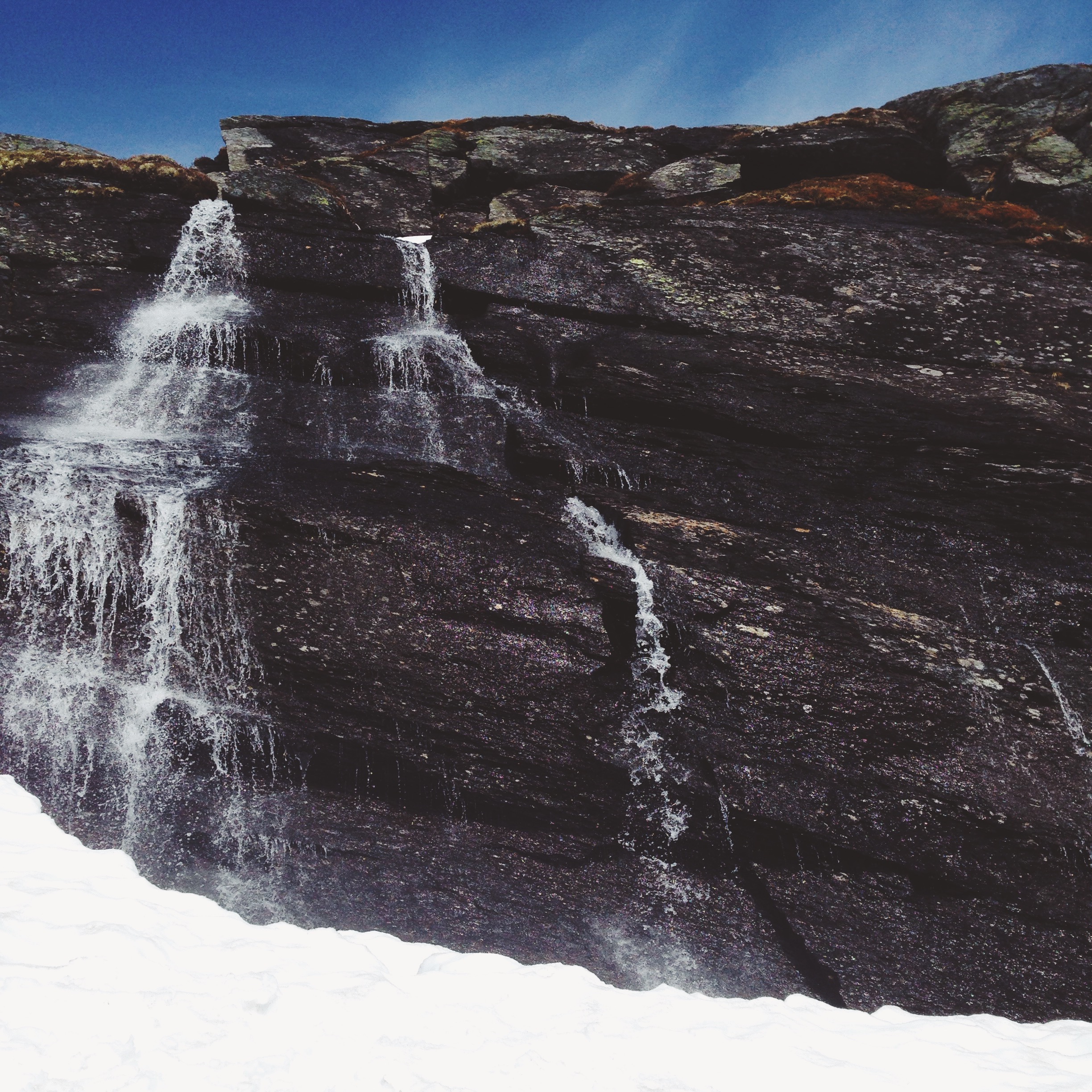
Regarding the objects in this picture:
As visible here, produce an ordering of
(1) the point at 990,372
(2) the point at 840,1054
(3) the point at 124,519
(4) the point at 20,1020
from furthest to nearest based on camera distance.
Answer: (1) the point at 990,372 → (3) the point at 124,519 → (2) the point at 840,1054 → (4) the point at 20,1020

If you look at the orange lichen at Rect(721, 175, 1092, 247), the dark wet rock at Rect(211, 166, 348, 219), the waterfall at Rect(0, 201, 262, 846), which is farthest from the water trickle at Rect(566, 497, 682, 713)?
the dark wet rock at Rect(211, 166, 348, 219)

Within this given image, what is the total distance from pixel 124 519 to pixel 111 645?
164 centimetres

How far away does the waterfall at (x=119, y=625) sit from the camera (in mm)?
7945

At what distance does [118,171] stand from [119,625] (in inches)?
478

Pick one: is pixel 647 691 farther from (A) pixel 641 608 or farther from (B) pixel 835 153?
(B) pixel 835 153

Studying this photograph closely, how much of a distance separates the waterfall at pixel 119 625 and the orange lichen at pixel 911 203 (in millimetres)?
14651

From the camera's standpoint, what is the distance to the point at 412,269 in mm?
14523

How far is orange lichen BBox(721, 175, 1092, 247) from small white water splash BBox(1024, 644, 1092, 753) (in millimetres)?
10820

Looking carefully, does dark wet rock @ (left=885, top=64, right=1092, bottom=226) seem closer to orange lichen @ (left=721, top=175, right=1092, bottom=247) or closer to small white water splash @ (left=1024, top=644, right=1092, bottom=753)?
orange lichen @ (left=721, top=175, right=1092, bottom=247)

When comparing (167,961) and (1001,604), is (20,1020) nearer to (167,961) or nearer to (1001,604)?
(167,961)

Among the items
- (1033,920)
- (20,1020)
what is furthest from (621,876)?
(20,1020)

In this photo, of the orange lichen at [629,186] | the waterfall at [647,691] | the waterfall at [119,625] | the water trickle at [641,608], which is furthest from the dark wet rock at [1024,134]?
the waterfall at [119,625]

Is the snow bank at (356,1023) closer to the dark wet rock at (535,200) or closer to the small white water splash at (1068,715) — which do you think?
the small white water splash at (1068,715)

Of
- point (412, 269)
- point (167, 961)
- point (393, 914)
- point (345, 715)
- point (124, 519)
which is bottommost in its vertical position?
point (393, 914)
